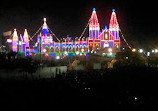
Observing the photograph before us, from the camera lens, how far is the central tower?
145 ft

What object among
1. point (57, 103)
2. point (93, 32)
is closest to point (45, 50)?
point (93, 32)

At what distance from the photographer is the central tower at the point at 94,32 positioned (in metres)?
44.1

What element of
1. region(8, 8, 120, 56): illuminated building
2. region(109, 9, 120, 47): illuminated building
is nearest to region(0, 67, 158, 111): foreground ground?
region(8, 8, 120, 56): illuminated building

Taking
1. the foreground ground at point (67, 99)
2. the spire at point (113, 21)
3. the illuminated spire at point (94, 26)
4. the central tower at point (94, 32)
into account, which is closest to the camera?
the foreground ground at point (67, 99)

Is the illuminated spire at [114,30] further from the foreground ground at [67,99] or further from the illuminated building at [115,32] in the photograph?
the foreground ground at [67,99]

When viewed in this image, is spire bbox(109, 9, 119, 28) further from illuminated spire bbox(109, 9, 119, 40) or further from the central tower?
the central tower

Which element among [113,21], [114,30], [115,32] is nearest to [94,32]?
[114,30]

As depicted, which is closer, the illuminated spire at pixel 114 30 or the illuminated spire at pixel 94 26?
the illuminated spire at pixel 94 26

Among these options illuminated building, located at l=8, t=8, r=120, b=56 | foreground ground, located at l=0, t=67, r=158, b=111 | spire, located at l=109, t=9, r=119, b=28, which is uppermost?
spire, located at l=109, t=9, r=119, b=28

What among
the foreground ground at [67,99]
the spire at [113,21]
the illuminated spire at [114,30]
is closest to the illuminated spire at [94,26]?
the spire at [113,21]

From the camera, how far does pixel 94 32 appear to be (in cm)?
4516

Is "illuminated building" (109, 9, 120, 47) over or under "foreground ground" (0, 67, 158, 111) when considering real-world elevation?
over

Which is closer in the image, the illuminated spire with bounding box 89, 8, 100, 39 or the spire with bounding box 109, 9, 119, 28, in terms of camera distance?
the illuminated spire with bounding box 89, 8, 100, 39

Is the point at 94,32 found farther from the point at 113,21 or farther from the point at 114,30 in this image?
the point at 113,21
